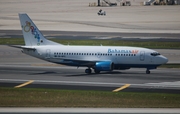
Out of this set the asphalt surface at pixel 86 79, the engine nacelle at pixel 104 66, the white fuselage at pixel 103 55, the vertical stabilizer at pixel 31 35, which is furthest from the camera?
the vertical stabilizer at pixel 31 35

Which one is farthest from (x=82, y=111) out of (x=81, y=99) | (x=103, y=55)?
(x=103, y=55)

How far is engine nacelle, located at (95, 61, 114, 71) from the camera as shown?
63.1m

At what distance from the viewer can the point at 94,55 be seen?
212ft

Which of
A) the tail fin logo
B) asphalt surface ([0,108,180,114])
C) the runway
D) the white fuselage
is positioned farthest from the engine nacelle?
asphalt surface ([0,108,180,114])

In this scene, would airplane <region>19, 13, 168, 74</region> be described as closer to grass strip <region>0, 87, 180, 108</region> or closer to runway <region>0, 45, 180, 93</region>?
runway <region>0, 45, 180, 93</region>

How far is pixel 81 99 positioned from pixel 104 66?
18.1 metres

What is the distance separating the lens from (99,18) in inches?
6053

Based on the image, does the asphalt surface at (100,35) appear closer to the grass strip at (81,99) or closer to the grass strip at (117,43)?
the grass strip at (117,43)

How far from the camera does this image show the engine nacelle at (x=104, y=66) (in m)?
63.1

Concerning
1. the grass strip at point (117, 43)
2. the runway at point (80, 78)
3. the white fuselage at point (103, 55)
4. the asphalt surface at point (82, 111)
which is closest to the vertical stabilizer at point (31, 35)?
the white fuselage at point (103, 55)

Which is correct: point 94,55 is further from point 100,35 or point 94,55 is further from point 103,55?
point 100,35

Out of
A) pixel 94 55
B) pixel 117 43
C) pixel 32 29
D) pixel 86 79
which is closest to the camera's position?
pixel 86 79

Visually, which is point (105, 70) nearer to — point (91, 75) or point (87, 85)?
point (91, 75)

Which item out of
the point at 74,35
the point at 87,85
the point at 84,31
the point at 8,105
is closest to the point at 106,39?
the point at 74,35
